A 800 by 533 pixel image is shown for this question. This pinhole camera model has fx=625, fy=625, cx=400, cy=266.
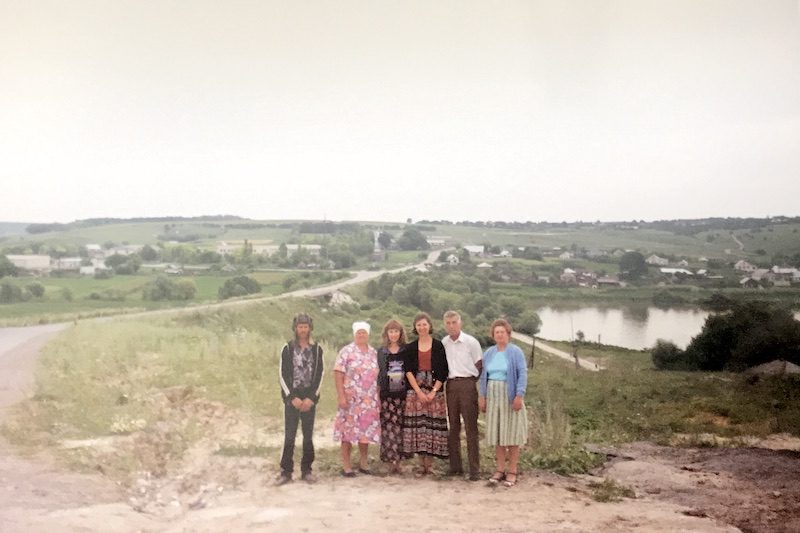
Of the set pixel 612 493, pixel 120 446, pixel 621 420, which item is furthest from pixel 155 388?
pixel 621 420

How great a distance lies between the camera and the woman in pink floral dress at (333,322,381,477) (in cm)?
477

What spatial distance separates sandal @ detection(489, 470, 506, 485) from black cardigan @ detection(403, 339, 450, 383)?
0.80 meters

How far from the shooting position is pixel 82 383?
6961mm

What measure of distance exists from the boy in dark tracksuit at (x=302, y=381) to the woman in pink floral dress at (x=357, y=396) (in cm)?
19

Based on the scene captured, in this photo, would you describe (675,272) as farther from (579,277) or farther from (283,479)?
(283,479)

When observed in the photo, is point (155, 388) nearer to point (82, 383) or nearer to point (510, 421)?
point (82, 383)

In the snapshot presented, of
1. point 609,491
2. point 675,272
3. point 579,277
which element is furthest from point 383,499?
point 675,272

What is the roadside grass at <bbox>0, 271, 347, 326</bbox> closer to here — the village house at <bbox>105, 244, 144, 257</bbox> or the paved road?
the village house at <bbox>105, 244, 144, 257</bbox>

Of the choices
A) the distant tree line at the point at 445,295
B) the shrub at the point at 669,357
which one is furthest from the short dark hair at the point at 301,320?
the shrub at the point at 669,357

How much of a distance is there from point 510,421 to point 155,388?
4515 millimetres

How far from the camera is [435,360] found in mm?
4742

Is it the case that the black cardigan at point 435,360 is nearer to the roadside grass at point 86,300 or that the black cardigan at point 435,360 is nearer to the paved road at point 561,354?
the roadside grass at point 86,300

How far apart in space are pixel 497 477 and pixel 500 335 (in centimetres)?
106

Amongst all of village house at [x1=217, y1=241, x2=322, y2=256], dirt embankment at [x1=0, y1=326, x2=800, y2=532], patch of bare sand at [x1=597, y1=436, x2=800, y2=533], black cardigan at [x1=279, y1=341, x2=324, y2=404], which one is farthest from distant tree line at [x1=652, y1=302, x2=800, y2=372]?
black cardigan at [x1=279, y1=341, x2=324, y2=404]
